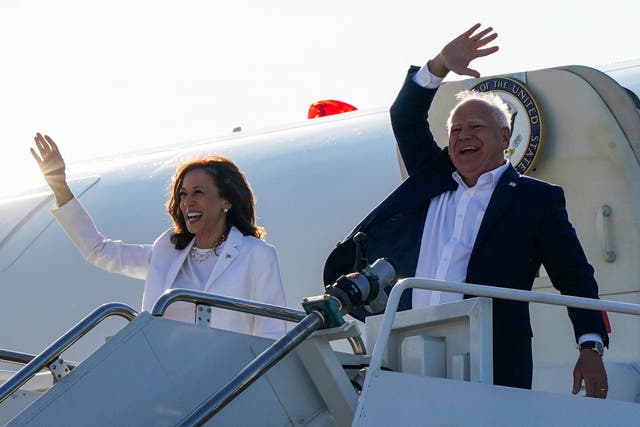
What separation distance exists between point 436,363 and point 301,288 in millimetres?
3310

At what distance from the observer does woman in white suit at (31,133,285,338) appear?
5621 mm

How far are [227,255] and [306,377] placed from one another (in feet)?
4.07

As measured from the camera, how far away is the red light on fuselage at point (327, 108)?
10391mm

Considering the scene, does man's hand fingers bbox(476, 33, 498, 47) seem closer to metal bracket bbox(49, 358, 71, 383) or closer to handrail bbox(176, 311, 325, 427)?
handrail bbox(176, 311, 325, 427)

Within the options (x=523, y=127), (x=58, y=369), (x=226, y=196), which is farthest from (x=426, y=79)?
(x=58, y=369)

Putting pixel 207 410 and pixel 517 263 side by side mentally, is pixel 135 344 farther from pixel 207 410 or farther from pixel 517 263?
pixel 517 263

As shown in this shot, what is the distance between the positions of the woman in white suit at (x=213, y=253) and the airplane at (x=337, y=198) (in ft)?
3.13

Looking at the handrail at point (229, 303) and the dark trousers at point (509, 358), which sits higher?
the handrail at point (229, 303)

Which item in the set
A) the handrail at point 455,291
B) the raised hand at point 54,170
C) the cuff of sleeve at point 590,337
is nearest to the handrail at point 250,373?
the handrail at point 455,291

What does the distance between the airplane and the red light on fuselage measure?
4 cm

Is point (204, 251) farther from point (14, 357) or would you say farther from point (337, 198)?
point (337, 198)

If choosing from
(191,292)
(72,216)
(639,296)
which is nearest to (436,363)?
(191,292)

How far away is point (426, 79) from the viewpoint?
5277mm

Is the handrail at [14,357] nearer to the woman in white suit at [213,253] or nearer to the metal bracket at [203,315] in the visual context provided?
the woman in white suit at [213,253]
